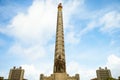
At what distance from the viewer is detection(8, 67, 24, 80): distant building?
224 ft

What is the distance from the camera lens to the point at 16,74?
68.9m

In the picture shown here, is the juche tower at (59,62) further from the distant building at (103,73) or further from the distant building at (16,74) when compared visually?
the distant building at (103,73)

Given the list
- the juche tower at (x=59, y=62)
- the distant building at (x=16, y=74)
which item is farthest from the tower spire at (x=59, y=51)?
the distant building at (x=16, y=74)

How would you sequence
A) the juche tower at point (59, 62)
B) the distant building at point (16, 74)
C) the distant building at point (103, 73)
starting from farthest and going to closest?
the distant building at point (103, 73)
the distant building at point (16, 74)
the juche tower at point (59, 62)

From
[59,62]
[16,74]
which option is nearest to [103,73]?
[16,74]

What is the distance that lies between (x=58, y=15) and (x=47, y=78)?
62.3 feet

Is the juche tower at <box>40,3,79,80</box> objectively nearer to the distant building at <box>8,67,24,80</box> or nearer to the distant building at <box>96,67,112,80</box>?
the distant building at <box>8,67,24,80</box>

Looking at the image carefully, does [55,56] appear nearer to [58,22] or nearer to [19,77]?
[58,22]

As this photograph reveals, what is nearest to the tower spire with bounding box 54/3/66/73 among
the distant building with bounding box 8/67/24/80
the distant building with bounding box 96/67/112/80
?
the distant building with bounding box 8/67/24/80

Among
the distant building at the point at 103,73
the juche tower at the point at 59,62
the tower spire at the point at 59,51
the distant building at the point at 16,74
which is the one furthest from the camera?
the distant building at the point at 103,73

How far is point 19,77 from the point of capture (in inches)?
2699

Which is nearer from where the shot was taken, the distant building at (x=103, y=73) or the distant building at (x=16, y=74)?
the distant building at (x=16, y=74)

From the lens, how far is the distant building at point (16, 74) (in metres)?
68.4

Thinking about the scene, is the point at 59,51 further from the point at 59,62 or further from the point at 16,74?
the point at 16,74
